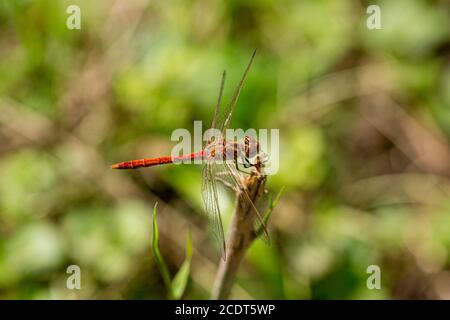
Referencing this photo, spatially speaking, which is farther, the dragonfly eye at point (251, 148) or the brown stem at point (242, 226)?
the dragonfly eye at point (251, 148)

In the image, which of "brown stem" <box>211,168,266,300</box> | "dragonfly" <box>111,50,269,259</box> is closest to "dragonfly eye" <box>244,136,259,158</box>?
"dragonfly" <box>111,50,269,259</box>

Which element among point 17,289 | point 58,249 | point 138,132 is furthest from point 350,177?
point 17,289

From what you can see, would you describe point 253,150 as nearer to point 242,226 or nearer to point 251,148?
point 251,148

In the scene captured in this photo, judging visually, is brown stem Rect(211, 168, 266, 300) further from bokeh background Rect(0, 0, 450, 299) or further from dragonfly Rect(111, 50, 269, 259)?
bokeh background Rect(0, 0, 450, 299)

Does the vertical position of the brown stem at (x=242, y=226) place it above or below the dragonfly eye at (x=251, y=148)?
below

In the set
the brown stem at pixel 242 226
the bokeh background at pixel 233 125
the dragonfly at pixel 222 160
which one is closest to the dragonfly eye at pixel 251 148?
the dragonfly at pixel 222 160

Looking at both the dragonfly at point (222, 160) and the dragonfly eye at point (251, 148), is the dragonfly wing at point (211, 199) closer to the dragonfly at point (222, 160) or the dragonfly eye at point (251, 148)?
the dragonfly at point (222, 160)

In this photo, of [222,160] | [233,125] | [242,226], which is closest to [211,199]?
[222,160]
